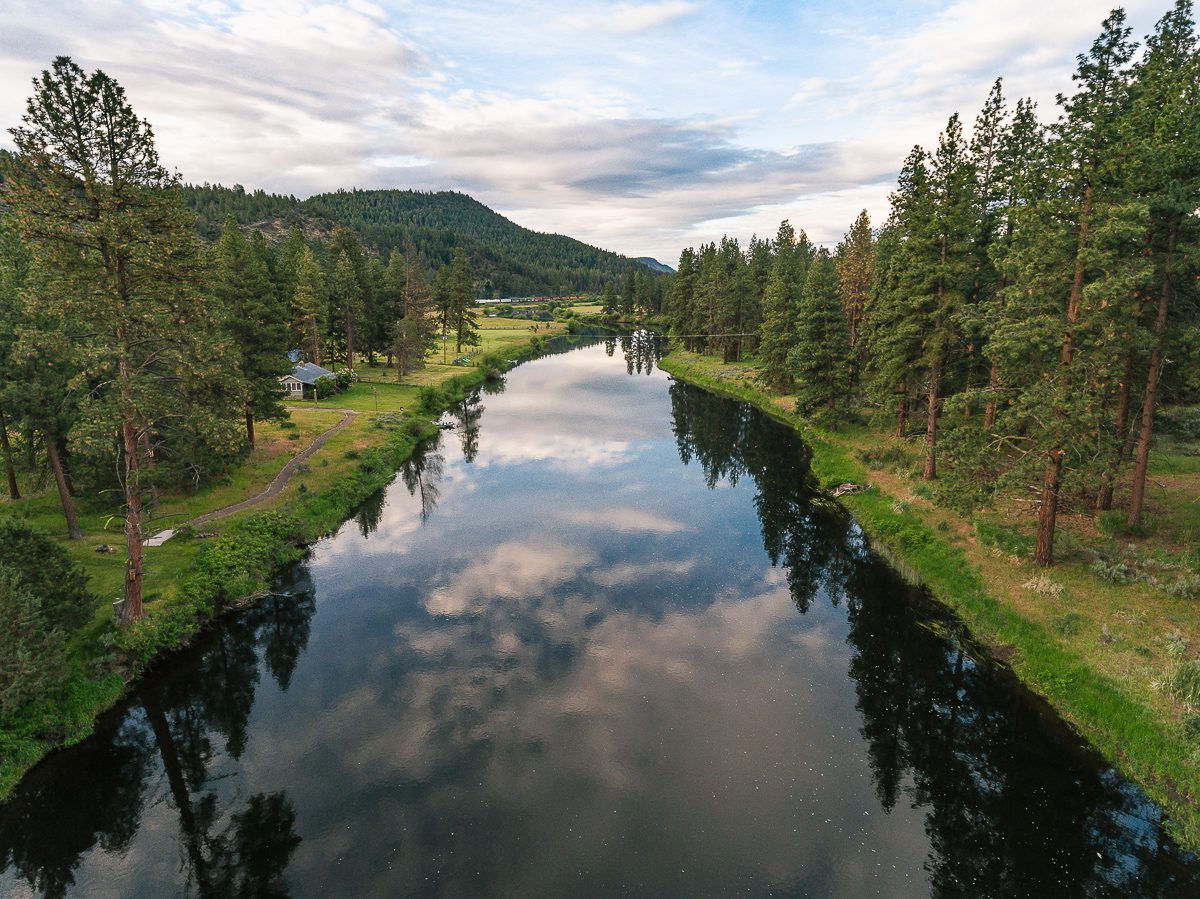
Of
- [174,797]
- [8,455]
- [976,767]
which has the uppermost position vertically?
[8,455]

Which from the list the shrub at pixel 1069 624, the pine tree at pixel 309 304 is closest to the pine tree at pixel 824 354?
the shrub at pixel 1069 624

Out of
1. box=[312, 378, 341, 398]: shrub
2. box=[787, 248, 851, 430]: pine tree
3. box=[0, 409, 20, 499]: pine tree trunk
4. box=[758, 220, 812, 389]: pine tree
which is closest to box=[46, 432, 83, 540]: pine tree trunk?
box=[0, 409, 20, 499]: pine tree trunk

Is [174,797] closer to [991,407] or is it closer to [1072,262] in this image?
[1072,262]

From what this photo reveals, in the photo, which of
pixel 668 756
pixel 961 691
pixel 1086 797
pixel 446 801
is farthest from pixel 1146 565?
pixel 446 801

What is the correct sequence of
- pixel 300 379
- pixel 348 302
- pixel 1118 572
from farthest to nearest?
pixel 348 302
pixel 300 379
pixel 1118 572

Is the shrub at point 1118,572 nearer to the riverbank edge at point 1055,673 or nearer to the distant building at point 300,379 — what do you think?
the riverbank edge at point 1055,673

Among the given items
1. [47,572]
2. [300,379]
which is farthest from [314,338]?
[47,572]

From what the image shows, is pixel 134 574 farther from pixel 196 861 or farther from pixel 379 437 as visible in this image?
pixel 379 437

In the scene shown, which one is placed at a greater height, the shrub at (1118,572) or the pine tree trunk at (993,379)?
the pine tree trunk at (993,379)
